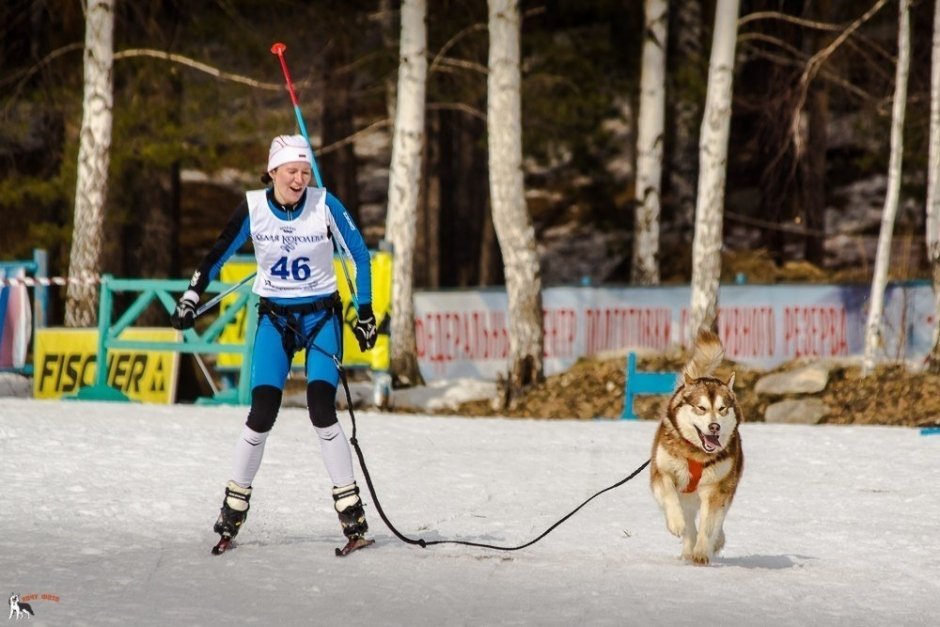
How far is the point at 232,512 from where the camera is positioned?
7.66 m

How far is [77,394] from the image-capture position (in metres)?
16.2

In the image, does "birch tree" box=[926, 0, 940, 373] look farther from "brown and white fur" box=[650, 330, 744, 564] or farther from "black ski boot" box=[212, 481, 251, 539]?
"black ski boot" box=[212, 481, 251, 539]

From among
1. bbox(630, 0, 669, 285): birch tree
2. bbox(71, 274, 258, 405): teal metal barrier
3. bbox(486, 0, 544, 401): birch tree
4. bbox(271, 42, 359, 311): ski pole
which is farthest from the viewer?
bbox(630, 0, 669, 285): birch tree

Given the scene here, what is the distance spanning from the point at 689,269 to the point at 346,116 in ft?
23.5

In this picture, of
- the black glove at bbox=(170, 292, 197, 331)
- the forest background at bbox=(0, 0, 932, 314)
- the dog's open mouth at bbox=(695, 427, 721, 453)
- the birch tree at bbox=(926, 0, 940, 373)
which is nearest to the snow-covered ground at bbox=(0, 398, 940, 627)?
the dog's open mouth at bbox=(695, 427, 721, 453)

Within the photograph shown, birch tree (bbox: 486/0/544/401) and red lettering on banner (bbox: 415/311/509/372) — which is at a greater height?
birch tree (bbox: 486/0/544/401)

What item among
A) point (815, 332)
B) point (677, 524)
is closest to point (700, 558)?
point (677, 524)

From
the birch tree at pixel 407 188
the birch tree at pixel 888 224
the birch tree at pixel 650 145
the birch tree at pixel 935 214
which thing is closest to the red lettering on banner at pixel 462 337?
the birch tree at pixel 407 188

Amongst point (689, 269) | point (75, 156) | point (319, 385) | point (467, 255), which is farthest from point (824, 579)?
point (467, 255)

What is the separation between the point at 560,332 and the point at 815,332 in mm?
3263

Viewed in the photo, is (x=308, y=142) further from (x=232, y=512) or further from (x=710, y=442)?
(x=710, y=442)

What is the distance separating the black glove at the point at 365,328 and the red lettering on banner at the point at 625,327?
479 inches

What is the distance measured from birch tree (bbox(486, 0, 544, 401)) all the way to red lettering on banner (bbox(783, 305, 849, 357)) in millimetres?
3296

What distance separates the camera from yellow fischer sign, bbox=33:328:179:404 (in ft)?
54.2
